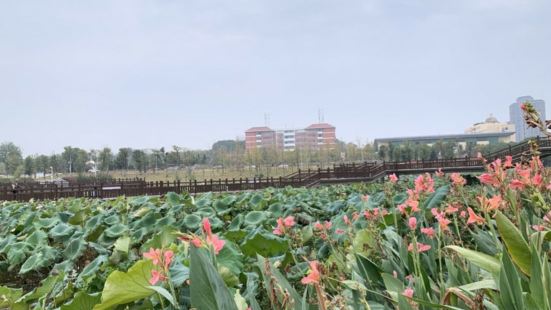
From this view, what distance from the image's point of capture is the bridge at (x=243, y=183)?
21.3 metres

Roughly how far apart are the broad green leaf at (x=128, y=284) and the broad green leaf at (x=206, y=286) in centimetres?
61

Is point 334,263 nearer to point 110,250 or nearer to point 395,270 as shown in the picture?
point 395,270

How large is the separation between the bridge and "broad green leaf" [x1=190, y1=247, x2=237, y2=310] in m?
15.6

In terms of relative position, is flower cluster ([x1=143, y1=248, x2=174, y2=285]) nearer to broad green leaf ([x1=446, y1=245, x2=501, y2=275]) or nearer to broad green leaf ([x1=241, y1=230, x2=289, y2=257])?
broad green leaf ([x1=446, y1=245, x2=501, y2=275])

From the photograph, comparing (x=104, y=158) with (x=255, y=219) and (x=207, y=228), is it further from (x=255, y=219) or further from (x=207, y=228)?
(x=207, y=228)

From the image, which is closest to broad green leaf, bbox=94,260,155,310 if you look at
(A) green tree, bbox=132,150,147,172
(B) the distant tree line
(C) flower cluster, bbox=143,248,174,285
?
(C) flower cluster, bbox=143,248,174,285

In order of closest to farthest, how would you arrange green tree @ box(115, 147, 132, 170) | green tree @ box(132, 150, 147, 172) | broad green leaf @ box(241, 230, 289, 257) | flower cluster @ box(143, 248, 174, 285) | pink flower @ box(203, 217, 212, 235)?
pink flower @ box(203, 217, 212, 235) < flower cluster @ box(143, 248, 174, 285) < broad green leaf @ box(241, 230, 289, 257) < green tree @ box(132, 150, 147, 172) < green tree @ box(115, 147, 132, 170)

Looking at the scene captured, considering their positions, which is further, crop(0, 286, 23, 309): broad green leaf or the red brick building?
the red brick building

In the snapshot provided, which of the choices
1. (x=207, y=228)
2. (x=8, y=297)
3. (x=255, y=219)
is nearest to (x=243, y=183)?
(x=255, y=219)

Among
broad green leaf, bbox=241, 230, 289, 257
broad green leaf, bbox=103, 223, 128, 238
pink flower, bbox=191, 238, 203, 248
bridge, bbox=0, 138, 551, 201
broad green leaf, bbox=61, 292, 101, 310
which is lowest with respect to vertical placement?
bridge, bbox=0, 138, 551, 201

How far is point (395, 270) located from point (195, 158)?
252ft

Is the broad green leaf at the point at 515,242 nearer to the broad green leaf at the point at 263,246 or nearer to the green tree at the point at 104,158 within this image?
the broad green leaf at the point at 263,246

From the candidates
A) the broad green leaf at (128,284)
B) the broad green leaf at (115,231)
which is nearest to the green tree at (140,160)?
the broad green leaf at (115,231)

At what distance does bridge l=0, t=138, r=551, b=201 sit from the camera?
69.8 feet
